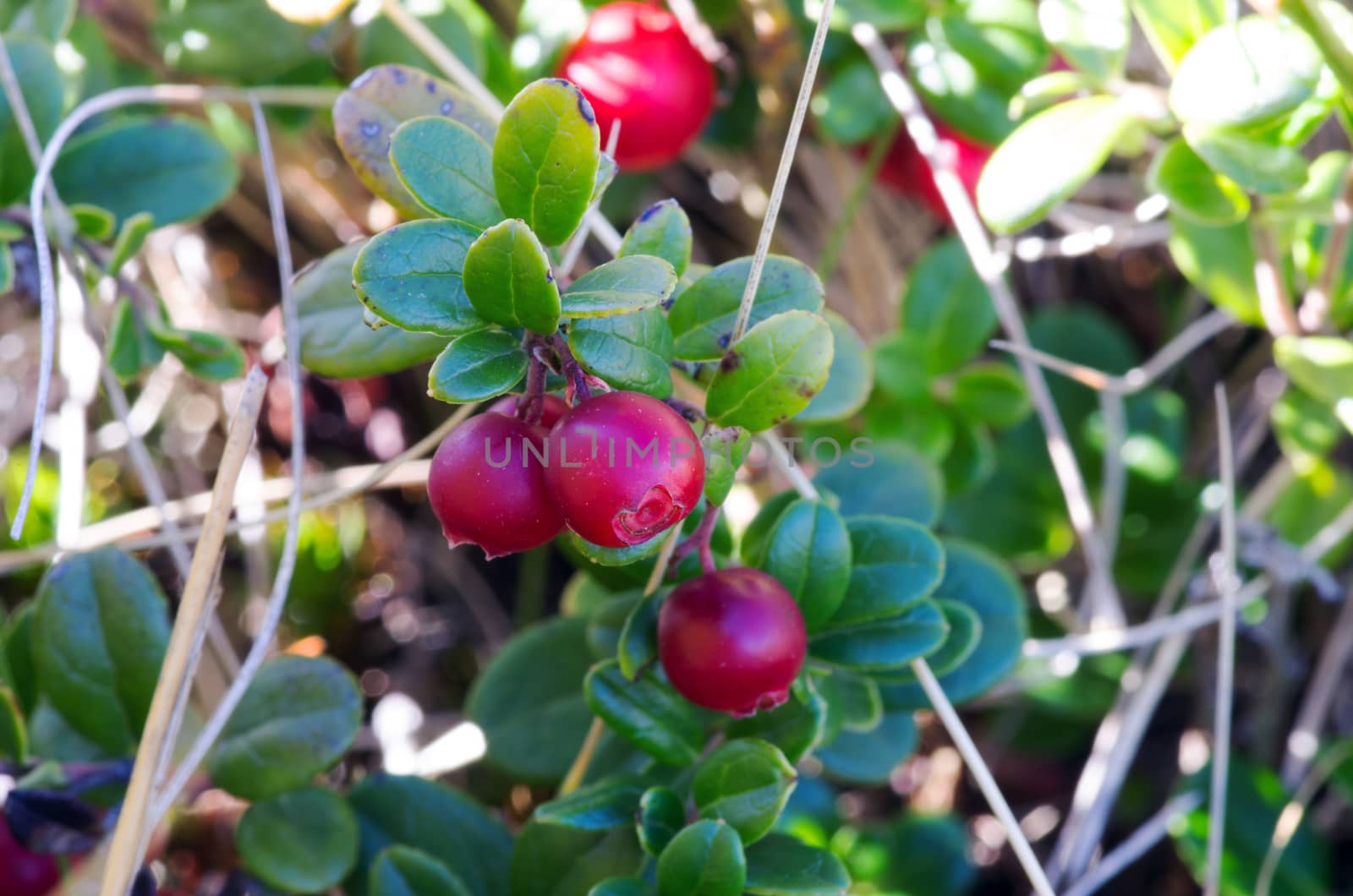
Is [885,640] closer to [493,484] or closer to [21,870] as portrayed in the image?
[493,484]

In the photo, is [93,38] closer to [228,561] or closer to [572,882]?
[228,561]

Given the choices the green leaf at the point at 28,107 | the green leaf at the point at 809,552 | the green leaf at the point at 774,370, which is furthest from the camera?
the green leaf at the point at 28,107

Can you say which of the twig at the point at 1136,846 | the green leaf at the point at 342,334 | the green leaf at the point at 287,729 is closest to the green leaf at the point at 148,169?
the green leaf at the point at 342,334

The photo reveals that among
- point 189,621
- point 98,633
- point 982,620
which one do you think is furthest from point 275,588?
point 982,620

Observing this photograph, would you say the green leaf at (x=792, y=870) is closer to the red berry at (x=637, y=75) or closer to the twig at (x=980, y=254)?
the twig at (x=980, y=254)

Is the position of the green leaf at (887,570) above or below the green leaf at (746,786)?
above
